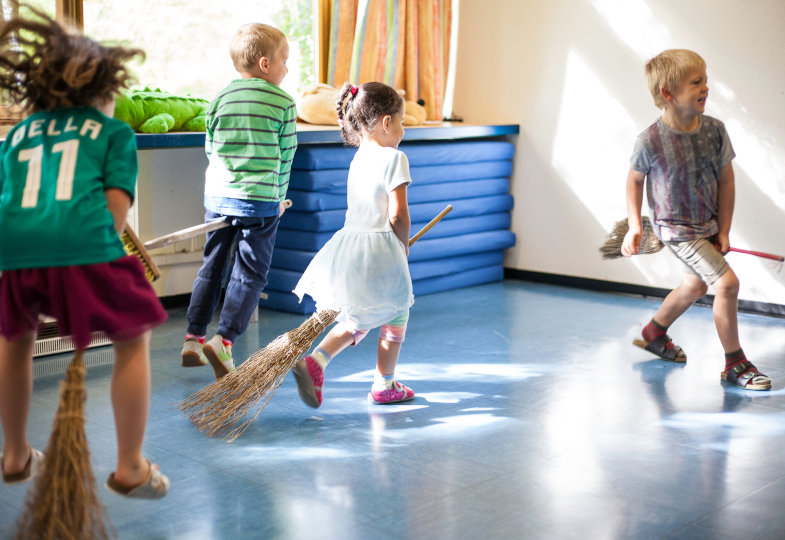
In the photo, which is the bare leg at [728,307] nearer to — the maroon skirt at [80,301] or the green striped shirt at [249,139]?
the green striped shirt at [249,139]

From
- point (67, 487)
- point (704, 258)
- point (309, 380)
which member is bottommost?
point (309, 380)

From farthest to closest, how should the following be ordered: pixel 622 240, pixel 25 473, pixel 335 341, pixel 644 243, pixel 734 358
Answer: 1. pixel 622 240
2. pixel 644 243
3. pixel 734 358
4. pixel 335 341
5. pixel 25 473

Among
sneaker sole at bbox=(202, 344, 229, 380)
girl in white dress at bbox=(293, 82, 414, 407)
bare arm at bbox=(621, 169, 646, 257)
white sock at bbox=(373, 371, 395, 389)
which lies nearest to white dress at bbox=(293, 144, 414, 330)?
girl in white dress at bbox=(293, 82, 414, 407)

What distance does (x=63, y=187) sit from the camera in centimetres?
202

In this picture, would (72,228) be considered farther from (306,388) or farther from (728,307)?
(728,307)

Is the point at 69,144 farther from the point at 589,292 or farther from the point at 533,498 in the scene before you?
the point at 589,292

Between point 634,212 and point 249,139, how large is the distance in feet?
5.06

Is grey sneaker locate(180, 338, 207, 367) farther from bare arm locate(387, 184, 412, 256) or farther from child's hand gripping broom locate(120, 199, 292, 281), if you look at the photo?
bare arm locate(387, 184, 412, 256)

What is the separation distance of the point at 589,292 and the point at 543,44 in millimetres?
1481

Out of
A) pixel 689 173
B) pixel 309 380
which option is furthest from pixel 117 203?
pixel 689 173

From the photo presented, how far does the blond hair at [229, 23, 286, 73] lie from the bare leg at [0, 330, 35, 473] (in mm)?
1638

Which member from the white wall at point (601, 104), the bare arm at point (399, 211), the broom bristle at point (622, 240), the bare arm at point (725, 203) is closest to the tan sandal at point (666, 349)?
the broom bristle at point (622, 240)

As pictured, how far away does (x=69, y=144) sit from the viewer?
205 cm

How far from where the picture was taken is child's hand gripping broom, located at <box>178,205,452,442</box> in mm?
3082
